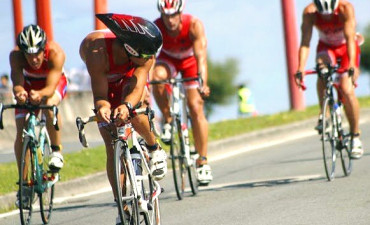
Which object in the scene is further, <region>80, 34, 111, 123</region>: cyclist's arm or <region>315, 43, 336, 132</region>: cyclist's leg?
<region>315, 43, 336, 132</region>: cyclist's leg

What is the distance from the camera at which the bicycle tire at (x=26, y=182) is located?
32.8ft

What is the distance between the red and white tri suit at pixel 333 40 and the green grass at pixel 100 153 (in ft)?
11.6

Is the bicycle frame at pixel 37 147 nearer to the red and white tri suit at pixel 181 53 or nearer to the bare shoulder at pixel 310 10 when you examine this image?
the red and white tri suit at pixel 181 53

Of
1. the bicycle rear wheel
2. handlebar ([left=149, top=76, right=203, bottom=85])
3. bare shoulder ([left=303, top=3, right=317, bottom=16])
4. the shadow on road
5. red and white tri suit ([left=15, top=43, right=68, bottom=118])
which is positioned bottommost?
the shadow on road

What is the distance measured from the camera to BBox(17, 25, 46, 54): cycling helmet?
1058 centimetres

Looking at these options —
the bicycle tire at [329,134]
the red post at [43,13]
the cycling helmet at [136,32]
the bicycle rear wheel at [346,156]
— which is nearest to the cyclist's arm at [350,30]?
the bicycle tire at [329,134]

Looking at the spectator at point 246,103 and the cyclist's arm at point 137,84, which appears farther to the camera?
the spectator at point 246,103

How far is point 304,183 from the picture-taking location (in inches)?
472

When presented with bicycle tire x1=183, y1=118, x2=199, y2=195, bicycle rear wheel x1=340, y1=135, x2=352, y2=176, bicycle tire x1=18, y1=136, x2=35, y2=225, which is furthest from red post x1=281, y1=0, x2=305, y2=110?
bicycle tire x1=18, y1=136, x2=35, y2=225

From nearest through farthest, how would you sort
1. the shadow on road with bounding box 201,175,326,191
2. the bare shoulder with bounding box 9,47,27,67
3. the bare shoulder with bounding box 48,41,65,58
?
the bare shoulder with bounding box 9,47,27,67 < the bare shoulder with bounding box 48,41,65,58 < the shadow on road with bounding box 201,175,326,191

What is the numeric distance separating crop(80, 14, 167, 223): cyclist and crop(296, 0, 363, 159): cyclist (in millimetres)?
4182

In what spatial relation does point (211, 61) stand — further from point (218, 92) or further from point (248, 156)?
point (248, 156)

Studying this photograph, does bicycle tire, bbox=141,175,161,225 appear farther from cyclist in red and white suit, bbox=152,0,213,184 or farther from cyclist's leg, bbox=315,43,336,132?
cyclist's leg, bbox=315,43,336,132

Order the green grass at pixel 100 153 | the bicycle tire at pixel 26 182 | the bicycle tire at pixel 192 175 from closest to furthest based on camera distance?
the bicycle tire at pixel 26 182, the bicycle tire at pixel 192 175, the green grass at pixel 100 153
